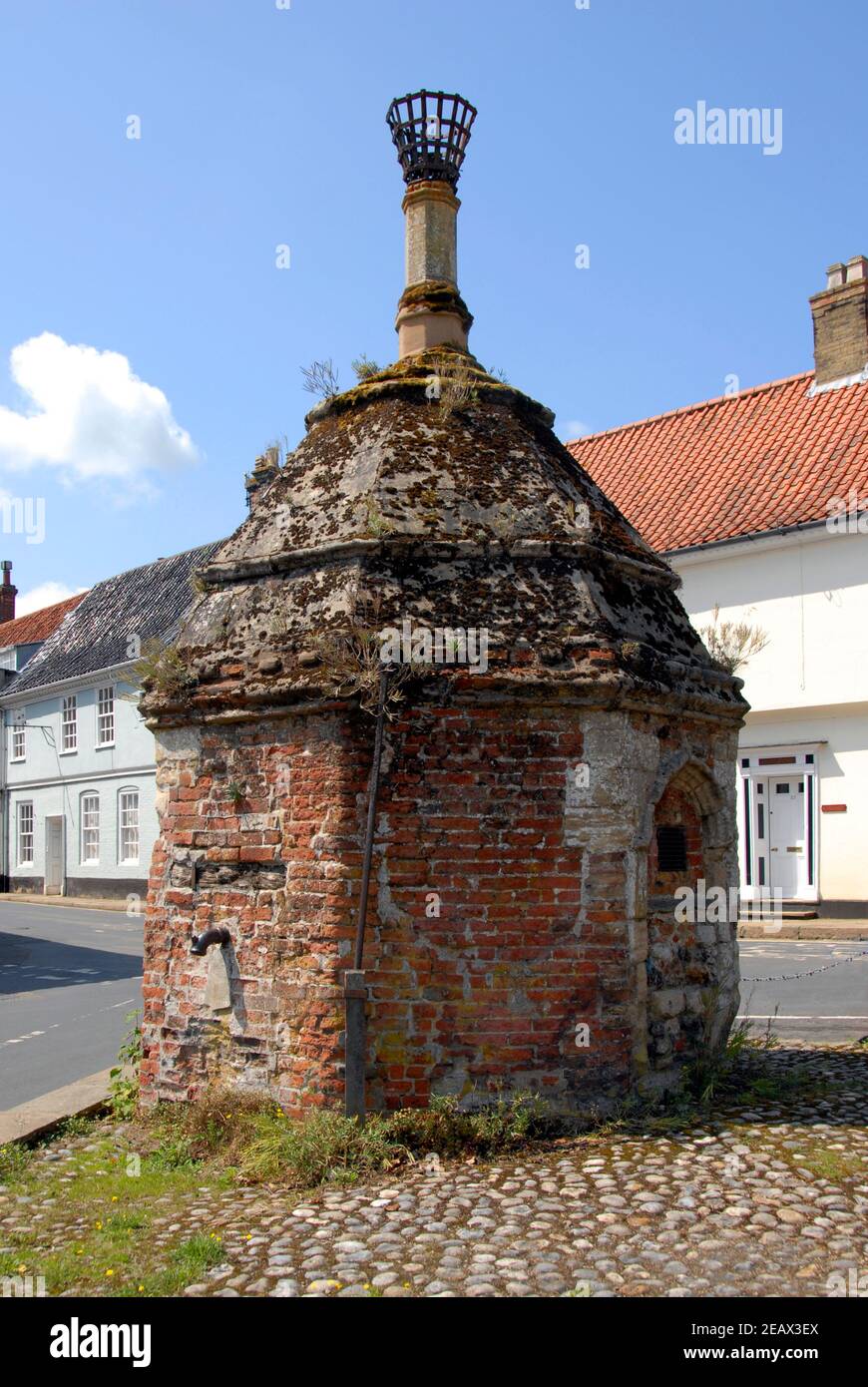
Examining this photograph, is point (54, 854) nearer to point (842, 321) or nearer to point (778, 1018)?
point (842, 321)

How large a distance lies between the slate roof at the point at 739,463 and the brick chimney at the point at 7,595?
99.4ft

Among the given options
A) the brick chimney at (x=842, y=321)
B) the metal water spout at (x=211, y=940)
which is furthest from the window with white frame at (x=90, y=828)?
the metal water spout at (x=211, y=940)

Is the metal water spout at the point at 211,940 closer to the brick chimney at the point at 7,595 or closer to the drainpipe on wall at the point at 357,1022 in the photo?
the drainpipe on wall at the point at 357,1022

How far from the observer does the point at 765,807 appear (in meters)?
19.6

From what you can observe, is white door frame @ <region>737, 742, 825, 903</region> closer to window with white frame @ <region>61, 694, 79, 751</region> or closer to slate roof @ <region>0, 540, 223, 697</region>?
slate roof @ <region>0, 540, 223, 697</region>

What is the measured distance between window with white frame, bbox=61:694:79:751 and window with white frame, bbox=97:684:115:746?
141 cm

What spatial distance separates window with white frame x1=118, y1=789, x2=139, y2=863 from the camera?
2907cm

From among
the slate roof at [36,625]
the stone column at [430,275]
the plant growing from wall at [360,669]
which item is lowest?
the plant growing from wall at [360,669]

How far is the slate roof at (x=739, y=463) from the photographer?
1886cm

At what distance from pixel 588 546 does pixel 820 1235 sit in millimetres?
3744

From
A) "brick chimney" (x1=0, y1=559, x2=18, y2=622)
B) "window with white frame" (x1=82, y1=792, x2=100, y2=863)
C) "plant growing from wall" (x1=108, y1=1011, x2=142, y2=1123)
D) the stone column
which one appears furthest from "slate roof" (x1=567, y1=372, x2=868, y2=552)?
"brick chimney" (x1=0, y1=559, x2=18, y2=622)

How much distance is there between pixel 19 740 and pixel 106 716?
596cm

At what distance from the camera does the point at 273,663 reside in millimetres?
6383
